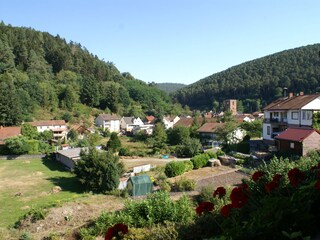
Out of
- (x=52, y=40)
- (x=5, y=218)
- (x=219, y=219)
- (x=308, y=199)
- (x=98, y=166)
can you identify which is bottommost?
(x=5, y=218)

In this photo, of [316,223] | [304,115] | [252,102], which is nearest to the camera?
[316,223]

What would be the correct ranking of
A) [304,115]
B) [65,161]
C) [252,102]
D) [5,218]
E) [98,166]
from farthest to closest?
[252,102] < [65,161] < [304,115] < [98,166] < [5,218]

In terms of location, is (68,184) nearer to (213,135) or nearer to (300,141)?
(300,141)

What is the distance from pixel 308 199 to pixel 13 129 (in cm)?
5876

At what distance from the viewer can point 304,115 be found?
30406mm

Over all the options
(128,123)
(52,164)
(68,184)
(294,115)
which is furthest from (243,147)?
(128,123)

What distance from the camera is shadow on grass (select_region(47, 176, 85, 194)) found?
26.6m

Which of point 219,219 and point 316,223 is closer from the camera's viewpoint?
point 316,223

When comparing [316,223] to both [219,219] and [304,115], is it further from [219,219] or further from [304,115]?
[304,115]

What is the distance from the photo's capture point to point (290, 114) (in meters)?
32.8

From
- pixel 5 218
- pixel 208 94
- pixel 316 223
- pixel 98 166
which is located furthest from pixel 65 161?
pixel 208 94

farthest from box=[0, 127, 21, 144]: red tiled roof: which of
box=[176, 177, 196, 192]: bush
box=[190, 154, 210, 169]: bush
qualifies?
box=[176, 177, 196, 192]: bush

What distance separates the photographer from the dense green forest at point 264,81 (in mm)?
112725

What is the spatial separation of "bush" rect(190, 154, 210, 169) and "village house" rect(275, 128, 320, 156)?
772 cm
